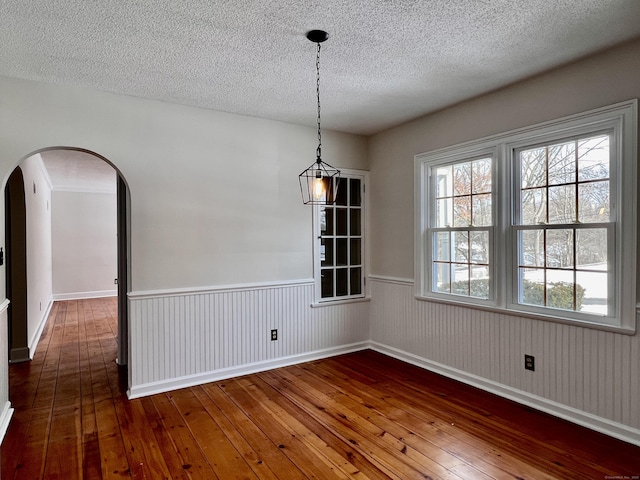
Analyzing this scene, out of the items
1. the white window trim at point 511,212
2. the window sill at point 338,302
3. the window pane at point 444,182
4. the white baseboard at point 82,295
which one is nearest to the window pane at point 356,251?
the window sill at point 338,302

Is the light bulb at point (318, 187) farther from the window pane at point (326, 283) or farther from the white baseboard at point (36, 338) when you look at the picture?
the white baseboard at point (36, 338)

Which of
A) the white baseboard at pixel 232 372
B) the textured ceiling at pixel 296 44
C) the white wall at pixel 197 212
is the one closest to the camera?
the textured ceiling at pixel 296 44

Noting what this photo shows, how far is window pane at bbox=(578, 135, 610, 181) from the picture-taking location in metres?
2.72

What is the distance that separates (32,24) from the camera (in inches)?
89.0

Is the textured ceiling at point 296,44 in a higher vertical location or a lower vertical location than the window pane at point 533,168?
higher

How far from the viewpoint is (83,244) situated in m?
9.12

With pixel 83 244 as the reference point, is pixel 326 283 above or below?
below

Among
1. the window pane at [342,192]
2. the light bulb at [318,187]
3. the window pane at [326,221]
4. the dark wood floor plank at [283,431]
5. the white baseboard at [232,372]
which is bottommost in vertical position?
the dark wood floor plank at [283,431]

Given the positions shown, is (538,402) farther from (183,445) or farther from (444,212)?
(183,445)

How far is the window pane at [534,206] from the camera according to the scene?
10.2 feet

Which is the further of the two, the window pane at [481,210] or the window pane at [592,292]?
the window pane at [481,210]

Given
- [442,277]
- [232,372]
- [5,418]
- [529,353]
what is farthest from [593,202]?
[5,418]

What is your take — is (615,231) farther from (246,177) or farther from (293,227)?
(246,177)

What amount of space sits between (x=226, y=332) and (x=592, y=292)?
3.10 meters
